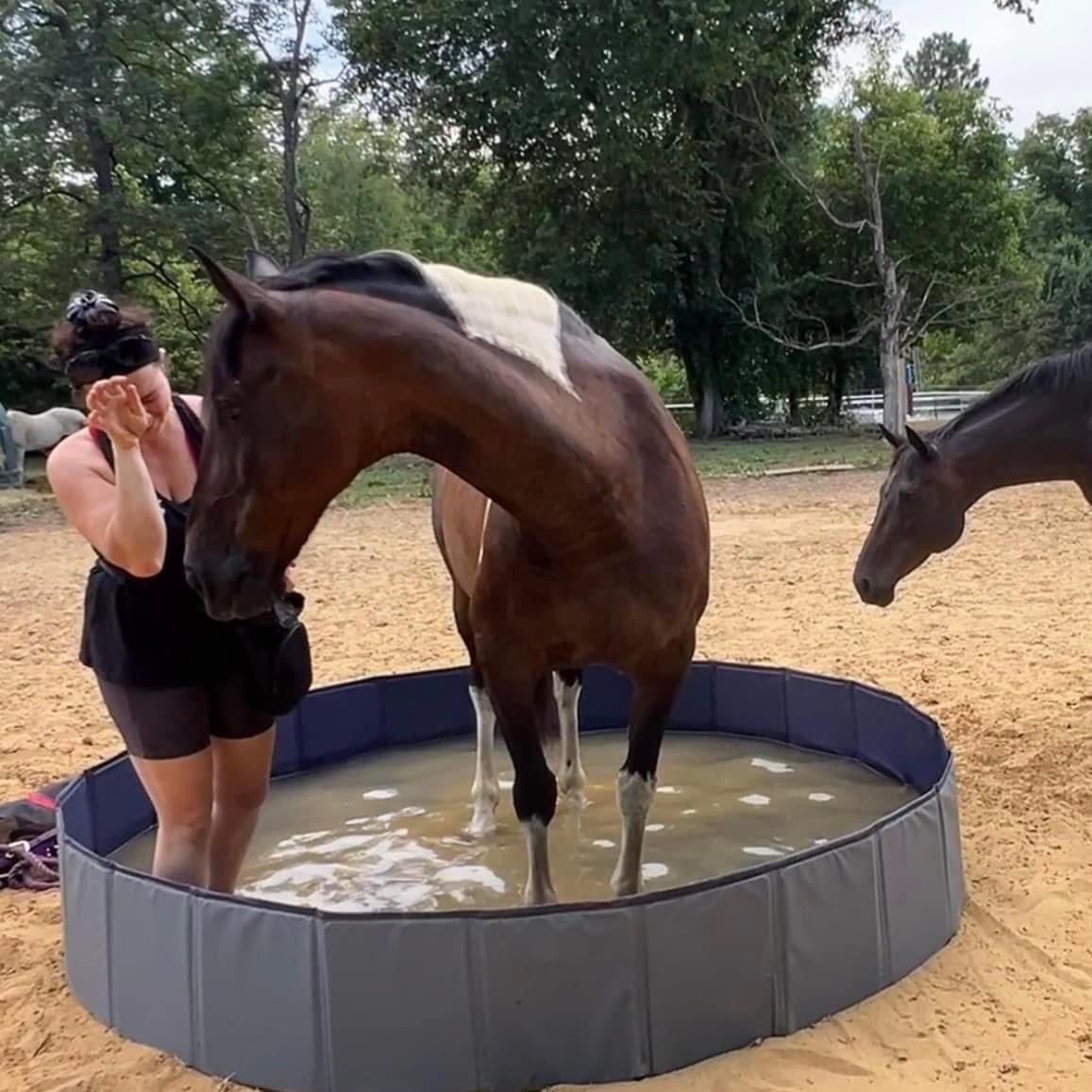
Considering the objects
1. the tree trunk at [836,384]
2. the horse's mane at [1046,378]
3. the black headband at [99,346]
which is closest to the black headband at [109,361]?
the black headband at [99,346]

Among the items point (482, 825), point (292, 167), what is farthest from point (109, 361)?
point (292, 167)

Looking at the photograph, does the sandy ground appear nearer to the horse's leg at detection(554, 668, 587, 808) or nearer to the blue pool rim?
the blue pool rim

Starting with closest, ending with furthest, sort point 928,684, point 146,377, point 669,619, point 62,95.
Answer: point 146,377 → point 669,619 → point 928,684 → point 62,95

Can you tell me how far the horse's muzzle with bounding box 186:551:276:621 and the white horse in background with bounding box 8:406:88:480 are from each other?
48.2 feet

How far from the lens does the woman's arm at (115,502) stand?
2.12 meters

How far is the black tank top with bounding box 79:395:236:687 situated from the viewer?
7.72ft

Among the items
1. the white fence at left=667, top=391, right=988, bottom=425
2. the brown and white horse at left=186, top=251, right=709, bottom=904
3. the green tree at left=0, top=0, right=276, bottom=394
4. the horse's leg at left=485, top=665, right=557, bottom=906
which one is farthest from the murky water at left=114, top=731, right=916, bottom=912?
the white fence at left=667, top=391, right=988, bottom=425

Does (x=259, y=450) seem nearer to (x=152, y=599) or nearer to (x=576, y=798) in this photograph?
(x=152, y=599)

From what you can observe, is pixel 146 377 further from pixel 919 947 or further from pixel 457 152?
pixel 457 152

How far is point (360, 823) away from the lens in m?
4.18

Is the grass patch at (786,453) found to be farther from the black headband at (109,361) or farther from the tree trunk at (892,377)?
the black headband at (109,361)

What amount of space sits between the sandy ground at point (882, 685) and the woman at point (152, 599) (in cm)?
60

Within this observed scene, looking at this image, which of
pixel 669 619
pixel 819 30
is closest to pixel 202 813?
pixel 669 619

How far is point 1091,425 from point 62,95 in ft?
55.6
